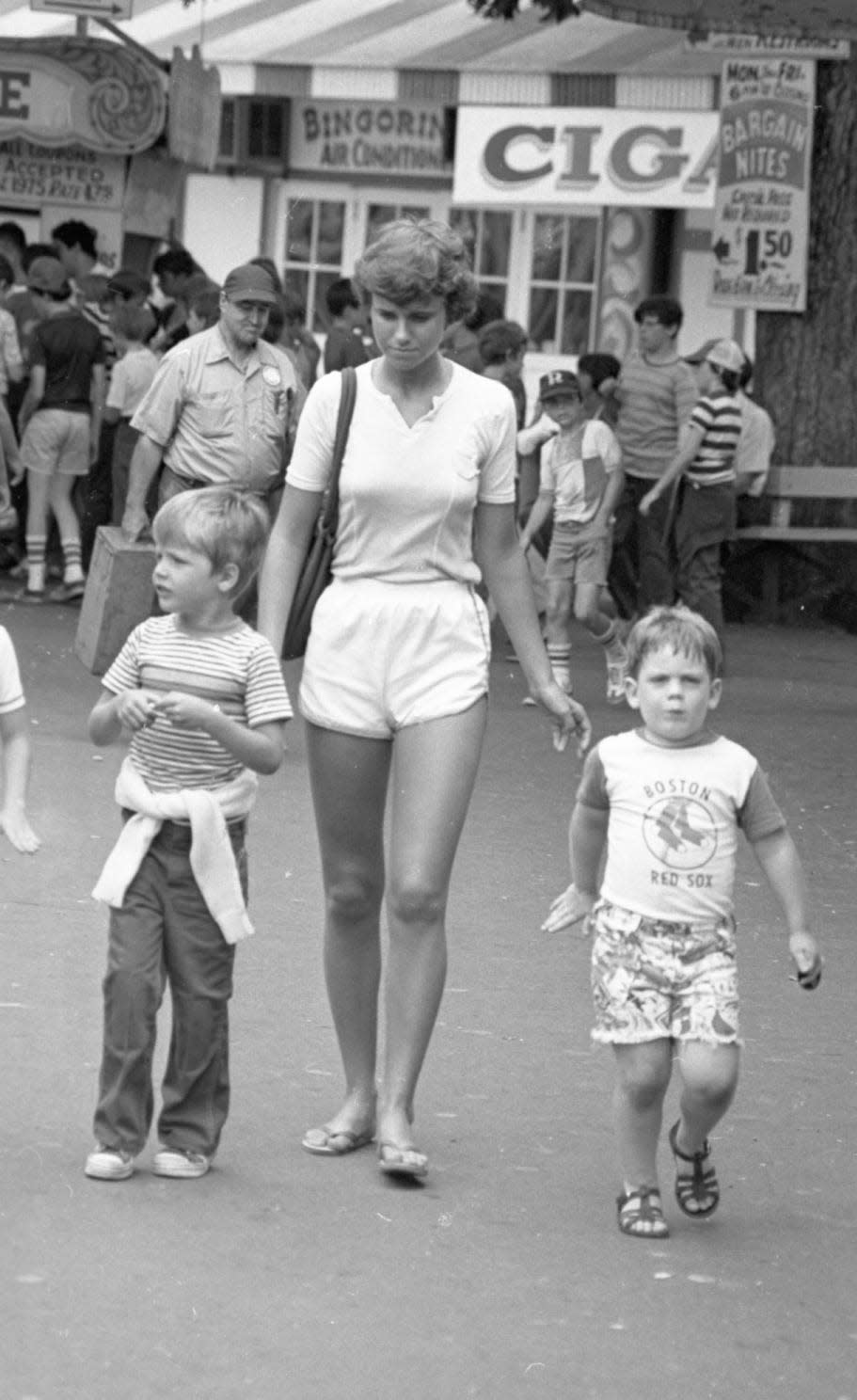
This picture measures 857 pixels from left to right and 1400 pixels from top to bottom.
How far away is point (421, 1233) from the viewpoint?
507cm

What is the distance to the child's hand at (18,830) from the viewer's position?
509 centimetres

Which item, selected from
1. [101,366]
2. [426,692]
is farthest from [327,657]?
[101,366]

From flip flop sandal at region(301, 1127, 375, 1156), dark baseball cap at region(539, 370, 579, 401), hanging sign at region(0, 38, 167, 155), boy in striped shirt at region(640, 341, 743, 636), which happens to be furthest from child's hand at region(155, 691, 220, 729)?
hanging sign at region(0, 38, 167, 155)

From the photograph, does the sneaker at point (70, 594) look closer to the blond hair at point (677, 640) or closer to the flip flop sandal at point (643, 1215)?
the blond hair at point (677, 640)

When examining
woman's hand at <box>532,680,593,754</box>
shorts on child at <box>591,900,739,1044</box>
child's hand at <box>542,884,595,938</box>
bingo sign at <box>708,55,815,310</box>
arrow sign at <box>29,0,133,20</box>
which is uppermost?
arrow sign at <box>29,0,133,20</box>

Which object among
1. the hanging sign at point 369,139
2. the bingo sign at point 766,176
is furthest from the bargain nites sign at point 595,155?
the hanging sign at point 369,139

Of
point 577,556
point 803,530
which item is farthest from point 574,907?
point 803,530

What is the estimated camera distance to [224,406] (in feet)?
33.6

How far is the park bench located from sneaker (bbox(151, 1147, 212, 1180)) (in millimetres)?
11300

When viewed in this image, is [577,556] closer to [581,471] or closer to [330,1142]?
[581,471]

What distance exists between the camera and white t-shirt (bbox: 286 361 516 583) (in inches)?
214

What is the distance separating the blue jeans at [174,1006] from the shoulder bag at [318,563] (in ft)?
1.49

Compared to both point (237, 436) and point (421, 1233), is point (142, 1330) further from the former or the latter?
point (237, 436)

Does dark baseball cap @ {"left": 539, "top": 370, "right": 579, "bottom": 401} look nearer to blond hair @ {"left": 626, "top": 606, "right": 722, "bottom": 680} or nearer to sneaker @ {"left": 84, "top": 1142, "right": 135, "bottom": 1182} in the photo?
blond hair @ {"left": 626, "top": 606, "right": 722, "bottom": 680}
